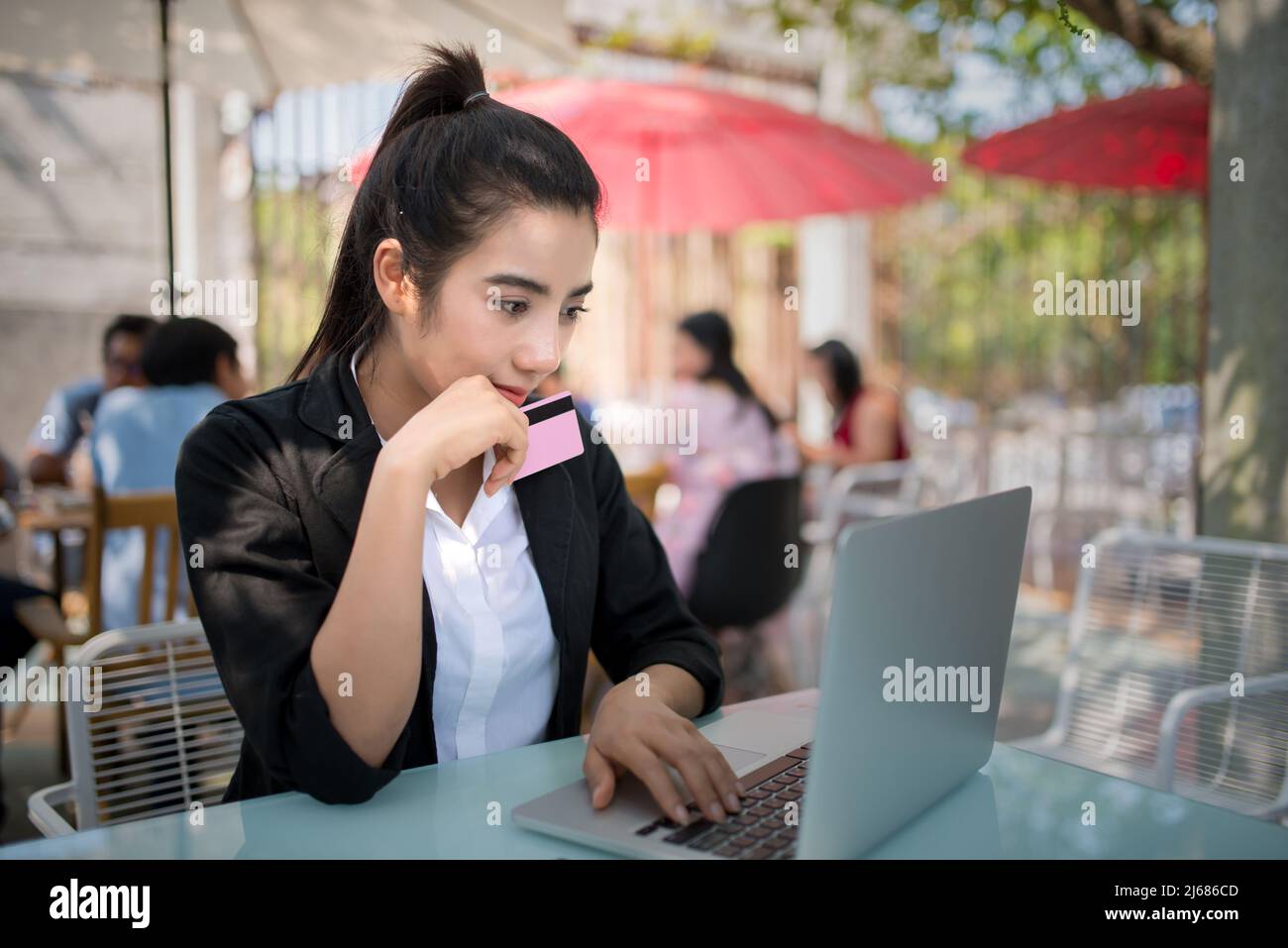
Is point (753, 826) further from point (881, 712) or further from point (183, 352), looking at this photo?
point (183, 352)

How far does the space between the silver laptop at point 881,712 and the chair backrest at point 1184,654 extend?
1067 mm

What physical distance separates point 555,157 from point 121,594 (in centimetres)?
236

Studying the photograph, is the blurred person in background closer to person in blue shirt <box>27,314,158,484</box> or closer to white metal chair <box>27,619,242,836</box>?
person in blue shirt <box>27,314,158,484</box>

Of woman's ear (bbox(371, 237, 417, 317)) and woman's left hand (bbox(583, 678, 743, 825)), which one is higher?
woman's ear (bbox(371, 237, 417, 317))

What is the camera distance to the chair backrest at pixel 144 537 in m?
2.63

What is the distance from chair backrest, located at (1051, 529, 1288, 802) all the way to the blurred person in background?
1.65 m

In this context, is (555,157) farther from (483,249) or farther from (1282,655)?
(1282,655)

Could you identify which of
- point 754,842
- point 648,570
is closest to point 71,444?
point 648,570

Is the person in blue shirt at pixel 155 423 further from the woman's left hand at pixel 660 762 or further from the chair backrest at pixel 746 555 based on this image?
the woman's left hand at pixel 660 762

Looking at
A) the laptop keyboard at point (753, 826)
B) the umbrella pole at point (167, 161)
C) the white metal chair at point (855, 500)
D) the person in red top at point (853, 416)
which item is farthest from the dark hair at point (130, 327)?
the laptop keyboard at point (753, 826)

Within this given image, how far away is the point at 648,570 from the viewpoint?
5.12 feet

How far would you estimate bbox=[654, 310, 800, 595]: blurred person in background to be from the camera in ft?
12.9

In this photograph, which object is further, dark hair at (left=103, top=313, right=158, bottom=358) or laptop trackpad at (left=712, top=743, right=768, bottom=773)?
dark hair at (left=103, top=313, right=158, bottom=358)

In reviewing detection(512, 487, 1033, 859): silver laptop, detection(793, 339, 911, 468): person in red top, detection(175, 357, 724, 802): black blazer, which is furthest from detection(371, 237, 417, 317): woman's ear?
detection(793, 339, 911, 468): person in red top
